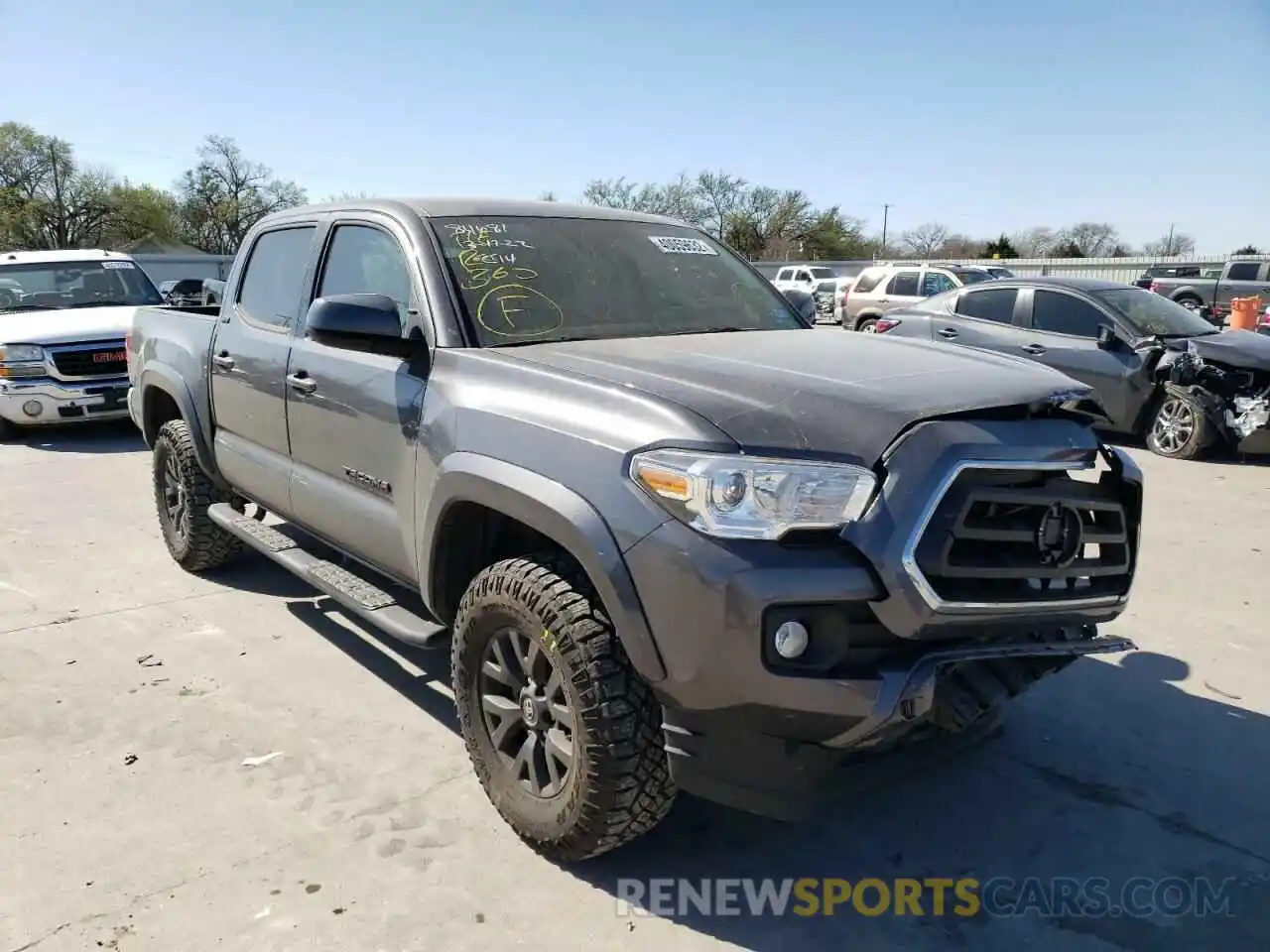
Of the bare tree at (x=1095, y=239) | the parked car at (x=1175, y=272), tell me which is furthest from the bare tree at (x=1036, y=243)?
the parked car at (x=1175, y=272)

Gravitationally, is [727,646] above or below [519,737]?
above

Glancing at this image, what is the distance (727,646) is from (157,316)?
16.0 ft

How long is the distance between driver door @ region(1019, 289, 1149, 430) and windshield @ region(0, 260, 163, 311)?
30.7ft

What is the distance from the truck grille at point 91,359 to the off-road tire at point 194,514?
4839 mm

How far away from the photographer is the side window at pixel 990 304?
991 cm

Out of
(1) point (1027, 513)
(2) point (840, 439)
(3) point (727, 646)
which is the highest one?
(2) point (840, 439)

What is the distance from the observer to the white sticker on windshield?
4074 mm

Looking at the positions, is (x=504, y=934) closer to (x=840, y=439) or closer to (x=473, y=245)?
(x=840, y=439)

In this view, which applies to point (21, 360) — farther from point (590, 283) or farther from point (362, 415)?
point (590, 283)

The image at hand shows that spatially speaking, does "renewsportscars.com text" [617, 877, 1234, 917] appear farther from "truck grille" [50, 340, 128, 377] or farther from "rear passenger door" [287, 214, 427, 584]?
"truck grille" [50, 340, 128, 377]

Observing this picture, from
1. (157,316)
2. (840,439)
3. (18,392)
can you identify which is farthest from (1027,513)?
(18,392)

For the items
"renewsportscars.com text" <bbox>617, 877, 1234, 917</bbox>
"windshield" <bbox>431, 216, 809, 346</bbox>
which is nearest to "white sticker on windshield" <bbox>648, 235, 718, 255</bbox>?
"windshield" <bbox>431, 216, 809, 346</bbox>

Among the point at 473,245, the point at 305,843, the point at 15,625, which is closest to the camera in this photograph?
Answer: the point at 305,843

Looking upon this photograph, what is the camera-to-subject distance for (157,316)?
18.9 feet
